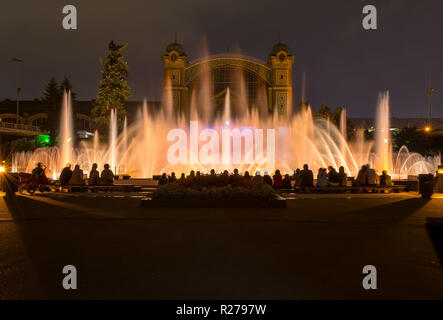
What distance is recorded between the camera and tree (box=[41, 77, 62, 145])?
68.1 meters

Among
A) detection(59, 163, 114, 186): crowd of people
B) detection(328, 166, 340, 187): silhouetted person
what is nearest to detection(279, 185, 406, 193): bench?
detection(328, 166, 340, 187): silhouetted person

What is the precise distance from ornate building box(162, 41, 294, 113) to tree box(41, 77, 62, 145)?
1953 cm

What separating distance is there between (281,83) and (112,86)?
37.8m

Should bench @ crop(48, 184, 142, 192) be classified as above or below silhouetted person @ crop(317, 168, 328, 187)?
below

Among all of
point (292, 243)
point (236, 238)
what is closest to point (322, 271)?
point (292, 243)

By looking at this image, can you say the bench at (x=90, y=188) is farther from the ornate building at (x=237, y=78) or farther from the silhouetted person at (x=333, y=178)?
the ornate building at (x=237, y=78)

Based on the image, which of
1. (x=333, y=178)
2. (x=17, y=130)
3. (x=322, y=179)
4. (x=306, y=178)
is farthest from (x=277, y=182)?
(x=17, y=130)

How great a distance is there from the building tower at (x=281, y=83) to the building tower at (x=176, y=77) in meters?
16.0

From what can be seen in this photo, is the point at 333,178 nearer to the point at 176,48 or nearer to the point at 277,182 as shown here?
the point at 277,182

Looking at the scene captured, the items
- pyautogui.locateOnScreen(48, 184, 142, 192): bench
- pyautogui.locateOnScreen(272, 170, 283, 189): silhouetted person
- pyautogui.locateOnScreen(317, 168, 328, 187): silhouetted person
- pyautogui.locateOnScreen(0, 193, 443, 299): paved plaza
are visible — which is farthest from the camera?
pyautogui.locateOnScreen(272, 170, 283, 189): silhouetted person

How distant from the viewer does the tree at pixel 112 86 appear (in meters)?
46.7

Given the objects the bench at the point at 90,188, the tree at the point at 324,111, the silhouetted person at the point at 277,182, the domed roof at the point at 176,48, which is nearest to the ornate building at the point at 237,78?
the domed roof at the point at 176,48

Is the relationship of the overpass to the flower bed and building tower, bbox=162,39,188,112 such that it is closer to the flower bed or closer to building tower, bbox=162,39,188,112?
building tower, bbox=162,39,188,112

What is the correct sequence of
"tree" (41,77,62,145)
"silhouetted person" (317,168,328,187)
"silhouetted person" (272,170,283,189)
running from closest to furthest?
1. "silhouetted person" (317,168,328,187)
2. "silhouetted person" (272,170,283,189)
3. "tree" (41,77,62,145)
